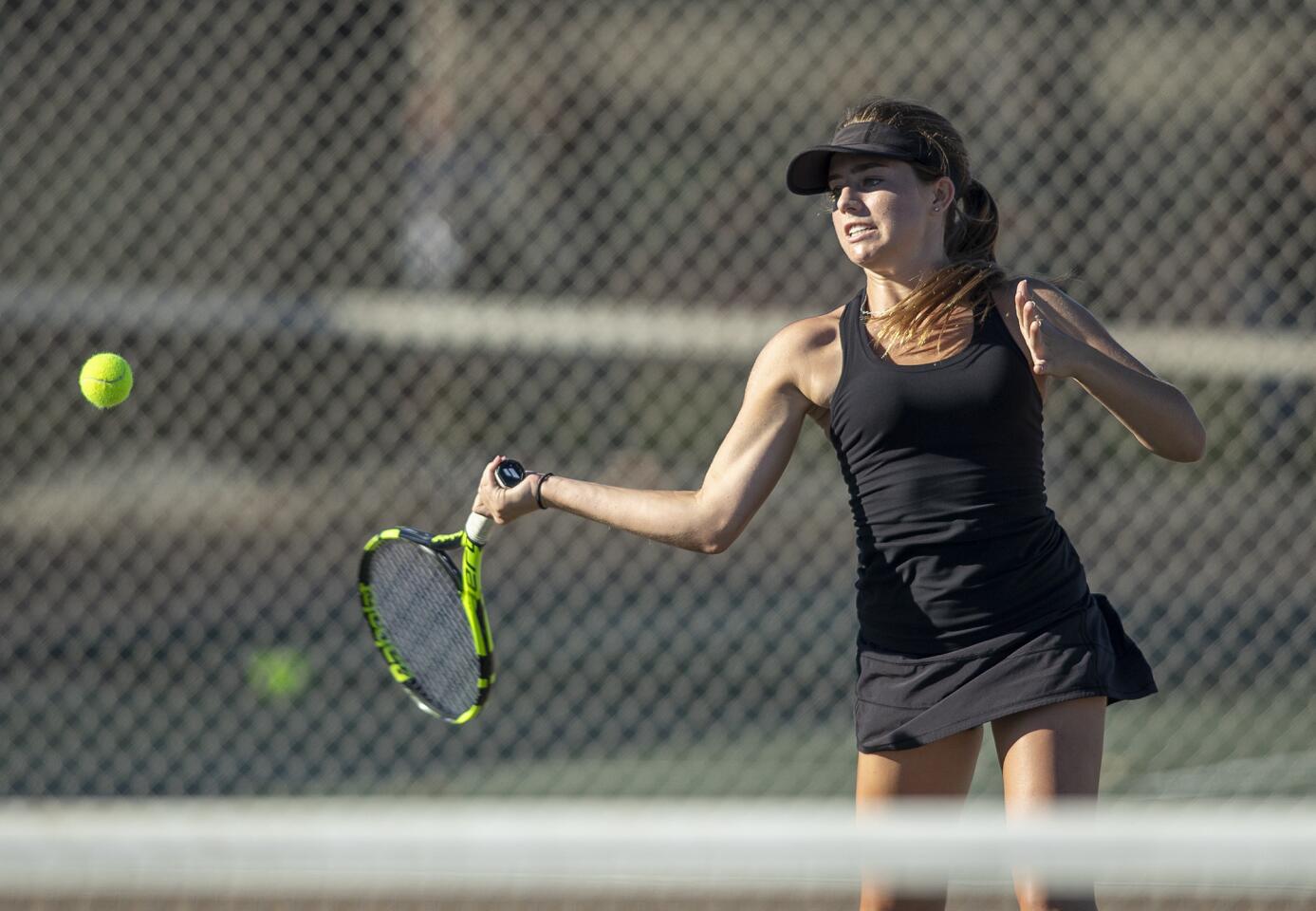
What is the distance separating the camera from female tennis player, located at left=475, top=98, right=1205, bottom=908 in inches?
92.1

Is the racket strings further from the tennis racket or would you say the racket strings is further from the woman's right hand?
the woman's right hand

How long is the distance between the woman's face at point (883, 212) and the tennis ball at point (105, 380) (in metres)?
1.44

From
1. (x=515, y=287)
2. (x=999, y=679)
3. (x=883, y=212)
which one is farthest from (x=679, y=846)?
(x=515, y=287)

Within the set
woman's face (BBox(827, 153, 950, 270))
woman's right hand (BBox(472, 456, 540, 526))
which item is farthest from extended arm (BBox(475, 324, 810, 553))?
woman's face (BBox(827, 153, 950, 270))

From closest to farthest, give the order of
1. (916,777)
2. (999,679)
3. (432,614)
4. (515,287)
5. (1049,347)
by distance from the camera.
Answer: (1049,347)
(999,679)
(916,777)
(432,614)
(515,287)

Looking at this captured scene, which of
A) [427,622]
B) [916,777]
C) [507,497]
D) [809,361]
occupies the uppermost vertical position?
[809,361]

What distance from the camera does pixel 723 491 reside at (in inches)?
96.7

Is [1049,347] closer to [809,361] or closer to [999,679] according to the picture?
[809,361]

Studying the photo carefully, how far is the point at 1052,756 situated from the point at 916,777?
239 mm

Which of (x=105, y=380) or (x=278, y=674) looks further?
(x=278, y=674)

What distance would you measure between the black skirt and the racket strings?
28.0 inches

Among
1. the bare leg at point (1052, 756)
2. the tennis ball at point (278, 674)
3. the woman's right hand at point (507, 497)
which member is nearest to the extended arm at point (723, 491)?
the woman's right hand at point (507, 497)

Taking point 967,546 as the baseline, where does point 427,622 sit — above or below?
below

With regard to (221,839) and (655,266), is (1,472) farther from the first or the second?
(221,839)
